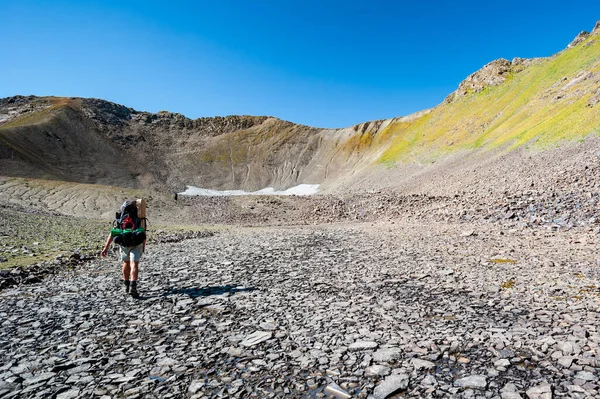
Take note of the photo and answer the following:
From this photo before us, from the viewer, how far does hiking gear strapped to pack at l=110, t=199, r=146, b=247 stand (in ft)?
31.4

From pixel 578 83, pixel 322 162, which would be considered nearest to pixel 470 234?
pixel 578 83

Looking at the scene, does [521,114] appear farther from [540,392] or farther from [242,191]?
[242,191]

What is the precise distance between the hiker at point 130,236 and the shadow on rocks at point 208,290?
1.03 metres

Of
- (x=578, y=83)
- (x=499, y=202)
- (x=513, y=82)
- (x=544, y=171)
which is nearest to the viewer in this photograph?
(x=499, y=202)

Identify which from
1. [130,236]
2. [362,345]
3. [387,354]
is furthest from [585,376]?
[130,236]

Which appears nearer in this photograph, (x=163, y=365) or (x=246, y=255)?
(x=163, y=365)

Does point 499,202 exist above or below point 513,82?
below

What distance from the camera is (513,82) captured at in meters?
77.9

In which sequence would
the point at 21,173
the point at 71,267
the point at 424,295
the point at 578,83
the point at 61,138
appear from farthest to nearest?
the point at 61,138 < the point at 21,173 < the point at 578,83 < the point at 71,267 < the point at 424,295

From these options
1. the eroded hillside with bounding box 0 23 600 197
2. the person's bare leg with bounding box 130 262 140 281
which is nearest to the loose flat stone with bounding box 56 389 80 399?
the person's bare leg with bounding box 130 262 140 281

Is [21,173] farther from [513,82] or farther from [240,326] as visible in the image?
[513,82]

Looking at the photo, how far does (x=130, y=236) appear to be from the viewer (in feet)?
31.4

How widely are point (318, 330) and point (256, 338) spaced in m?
1.21

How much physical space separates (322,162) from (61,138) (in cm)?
7587
